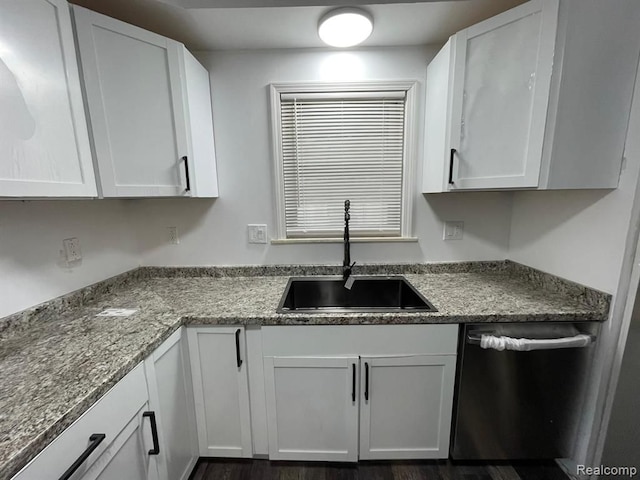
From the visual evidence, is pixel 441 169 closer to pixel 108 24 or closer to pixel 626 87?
pixel 626 87

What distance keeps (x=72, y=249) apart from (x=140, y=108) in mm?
761

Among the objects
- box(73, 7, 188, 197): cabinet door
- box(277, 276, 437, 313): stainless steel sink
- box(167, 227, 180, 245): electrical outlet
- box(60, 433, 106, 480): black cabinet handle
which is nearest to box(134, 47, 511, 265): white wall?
box(167, 227, 180, 245): electrical outlet

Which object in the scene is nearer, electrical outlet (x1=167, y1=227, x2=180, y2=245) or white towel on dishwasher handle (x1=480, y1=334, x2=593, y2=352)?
white towel on dishwasher handle (x1=480, y1=334, x2=593, y2=352)

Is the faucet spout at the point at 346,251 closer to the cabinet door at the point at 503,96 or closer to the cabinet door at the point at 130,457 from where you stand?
the cabinet door at the point at 503,96

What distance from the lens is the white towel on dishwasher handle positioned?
105 centimetres

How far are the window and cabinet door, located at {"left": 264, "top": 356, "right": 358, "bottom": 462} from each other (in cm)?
79

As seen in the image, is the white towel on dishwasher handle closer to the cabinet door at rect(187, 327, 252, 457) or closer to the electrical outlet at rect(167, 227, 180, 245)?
the cabinet door at rect(187, 327, 252, 457)

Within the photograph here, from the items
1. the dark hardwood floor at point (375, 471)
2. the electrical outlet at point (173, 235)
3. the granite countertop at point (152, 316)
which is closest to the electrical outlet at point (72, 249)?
the granite countertop at point (152, 316)

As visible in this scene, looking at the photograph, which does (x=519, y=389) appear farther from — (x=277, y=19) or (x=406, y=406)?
(x=277, y=19)

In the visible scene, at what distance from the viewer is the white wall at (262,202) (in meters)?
1.48

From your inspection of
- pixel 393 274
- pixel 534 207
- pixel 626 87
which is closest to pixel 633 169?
pixel 626 87

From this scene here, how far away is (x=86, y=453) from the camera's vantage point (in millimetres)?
650

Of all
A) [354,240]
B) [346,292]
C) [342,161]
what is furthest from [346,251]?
[342,161]

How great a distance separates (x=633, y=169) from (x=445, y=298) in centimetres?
87
